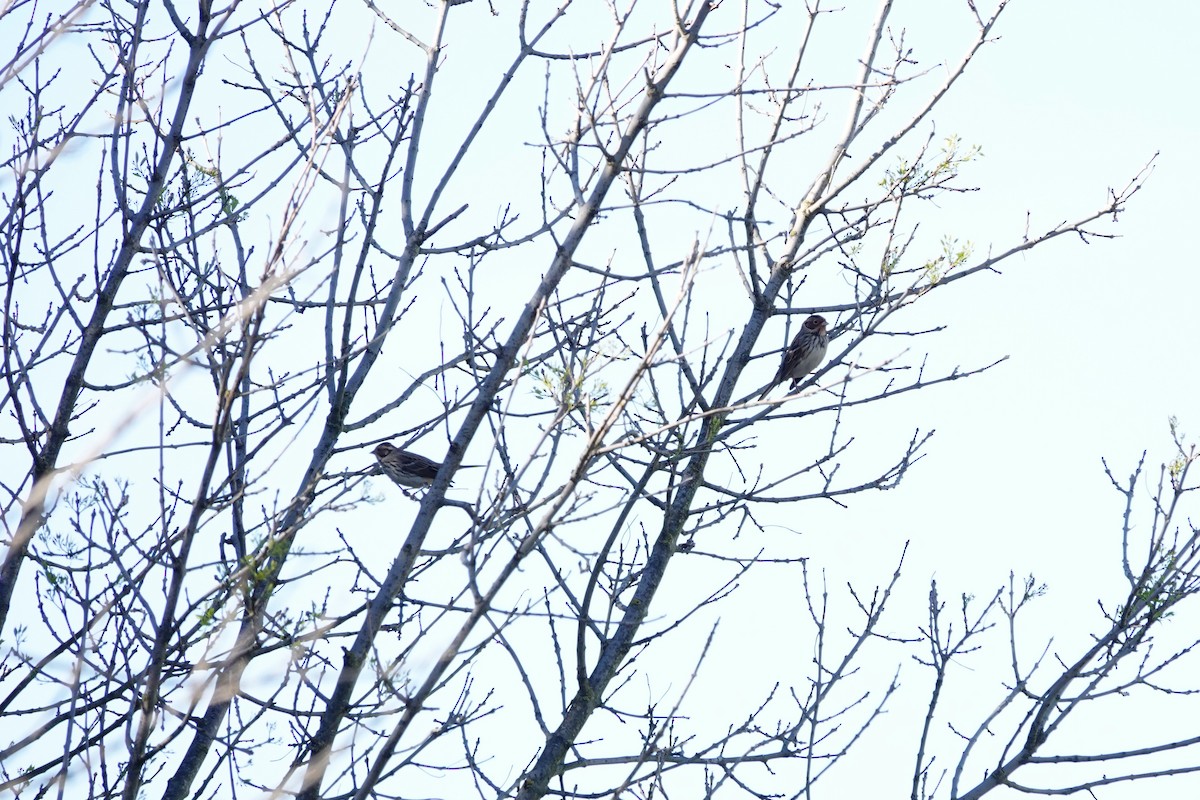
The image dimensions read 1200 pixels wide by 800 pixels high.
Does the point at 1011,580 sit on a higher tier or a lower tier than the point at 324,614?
higher

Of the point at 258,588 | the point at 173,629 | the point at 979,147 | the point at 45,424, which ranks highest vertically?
the point at 979,147

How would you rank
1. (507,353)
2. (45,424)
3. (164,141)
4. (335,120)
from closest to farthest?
1. (335,120)
2. (507,353)
3. (45,424)
4. (164,141)

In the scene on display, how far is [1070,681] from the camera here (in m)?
5.85

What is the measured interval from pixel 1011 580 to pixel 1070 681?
77 centimetres

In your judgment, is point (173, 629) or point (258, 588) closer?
point (173, 629)

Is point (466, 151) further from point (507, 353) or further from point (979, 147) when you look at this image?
point (979, 147)

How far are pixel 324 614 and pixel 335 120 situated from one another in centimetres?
166

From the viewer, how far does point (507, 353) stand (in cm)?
483

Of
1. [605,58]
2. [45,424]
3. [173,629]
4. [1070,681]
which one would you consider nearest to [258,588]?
[173,629]

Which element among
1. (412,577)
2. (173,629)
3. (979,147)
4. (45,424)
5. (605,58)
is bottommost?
(173,629)

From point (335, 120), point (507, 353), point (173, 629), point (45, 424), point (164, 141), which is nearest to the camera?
point (173, 629)

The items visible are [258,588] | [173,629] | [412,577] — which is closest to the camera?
[173,629]

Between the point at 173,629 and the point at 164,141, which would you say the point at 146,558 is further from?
the point at 164,141

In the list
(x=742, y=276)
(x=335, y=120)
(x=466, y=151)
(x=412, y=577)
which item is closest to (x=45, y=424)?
(x=412, y=577)
